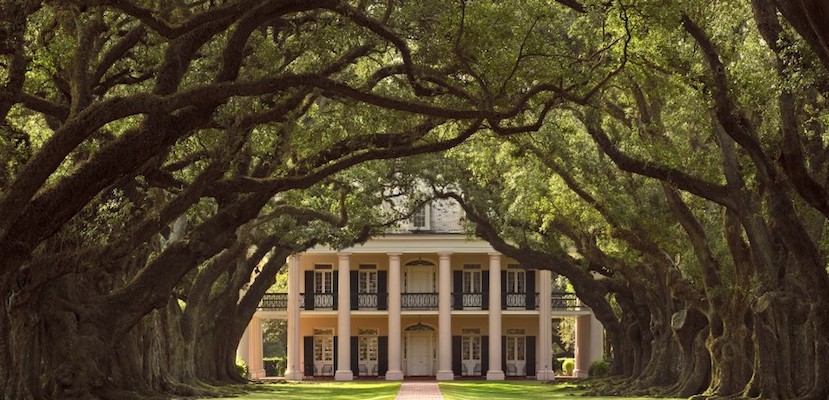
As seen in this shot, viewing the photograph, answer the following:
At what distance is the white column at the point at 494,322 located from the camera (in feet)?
210

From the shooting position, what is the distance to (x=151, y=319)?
3472 cm

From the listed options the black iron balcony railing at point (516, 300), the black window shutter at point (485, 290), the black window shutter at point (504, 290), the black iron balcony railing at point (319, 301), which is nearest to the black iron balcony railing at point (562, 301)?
the black iron balcony railing at point (516, 300)

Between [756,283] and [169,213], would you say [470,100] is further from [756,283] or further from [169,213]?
[756,283]

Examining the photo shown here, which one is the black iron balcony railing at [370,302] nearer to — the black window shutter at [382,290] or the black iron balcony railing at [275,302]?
the black window shutter at [382,290]

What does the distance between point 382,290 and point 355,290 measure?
1191 mm

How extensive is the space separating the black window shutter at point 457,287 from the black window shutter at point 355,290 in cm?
422

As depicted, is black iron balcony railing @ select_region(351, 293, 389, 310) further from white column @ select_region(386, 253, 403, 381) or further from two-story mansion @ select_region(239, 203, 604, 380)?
white column @ select_region(386, 253, 403, 381)

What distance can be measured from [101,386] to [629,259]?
51.3ft

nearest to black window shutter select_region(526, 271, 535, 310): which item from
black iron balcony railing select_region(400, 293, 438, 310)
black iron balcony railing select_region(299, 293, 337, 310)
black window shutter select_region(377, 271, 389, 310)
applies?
black iron balcony railing select_region(400, 293, 438, 310)

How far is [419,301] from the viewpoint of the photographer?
66.8 meters

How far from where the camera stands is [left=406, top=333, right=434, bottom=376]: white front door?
6794 cm

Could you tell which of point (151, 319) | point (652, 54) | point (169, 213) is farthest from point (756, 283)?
point (151, 319)

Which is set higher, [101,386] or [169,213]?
[169,213]

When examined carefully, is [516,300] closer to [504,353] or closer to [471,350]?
[504,353]
